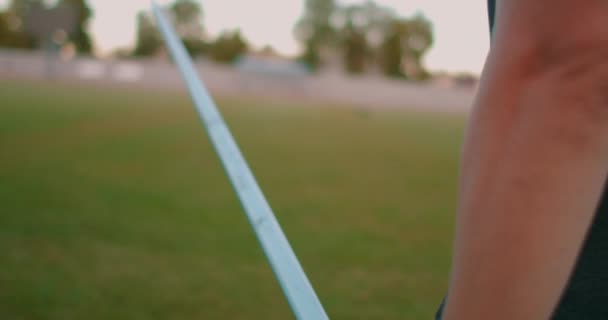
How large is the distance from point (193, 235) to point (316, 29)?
5074 centimetres

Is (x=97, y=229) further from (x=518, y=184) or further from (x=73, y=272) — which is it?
(x=518, y=184)

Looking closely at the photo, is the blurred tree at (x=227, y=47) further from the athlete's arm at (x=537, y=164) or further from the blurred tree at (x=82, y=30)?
the athlete's arm at (x=537, y=164)

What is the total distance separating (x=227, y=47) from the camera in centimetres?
5156

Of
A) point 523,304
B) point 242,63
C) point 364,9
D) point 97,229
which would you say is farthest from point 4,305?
point 364,9

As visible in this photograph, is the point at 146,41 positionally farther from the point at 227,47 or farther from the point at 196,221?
the point at 196,221

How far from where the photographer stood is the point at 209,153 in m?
5.57

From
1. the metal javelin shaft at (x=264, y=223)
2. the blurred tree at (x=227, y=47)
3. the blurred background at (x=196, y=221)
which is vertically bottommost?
the blurred tree at (x=227, y=47)

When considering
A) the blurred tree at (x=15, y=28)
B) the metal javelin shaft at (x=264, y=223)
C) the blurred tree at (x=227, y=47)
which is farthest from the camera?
the blurred tree at (x=227, y=47)

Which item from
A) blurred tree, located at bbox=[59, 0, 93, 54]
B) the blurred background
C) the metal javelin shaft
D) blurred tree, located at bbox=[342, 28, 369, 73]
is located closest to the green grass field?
the blurred background

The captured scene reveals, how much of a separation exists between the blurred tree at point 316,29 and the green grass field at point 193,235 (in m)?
46.5

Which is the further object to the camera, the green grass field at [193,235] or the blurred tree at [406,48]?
the blurred tree at [406,48]

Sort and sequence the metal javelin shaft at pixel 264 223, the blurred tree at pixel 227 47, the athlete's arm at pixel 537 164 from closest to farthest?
the athlete's arm at pixel 537 164, the metal javelin shaft at pixel 264 223, the blurred tree at pixel 227 47

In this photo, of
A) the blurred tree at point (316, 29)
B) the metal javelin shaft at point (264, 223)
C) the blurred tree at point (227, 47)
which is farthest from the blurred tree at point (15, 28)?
the metal javelin shaft at point (264, 223)

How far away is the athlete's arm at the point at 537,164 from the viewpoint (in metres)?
0.30
